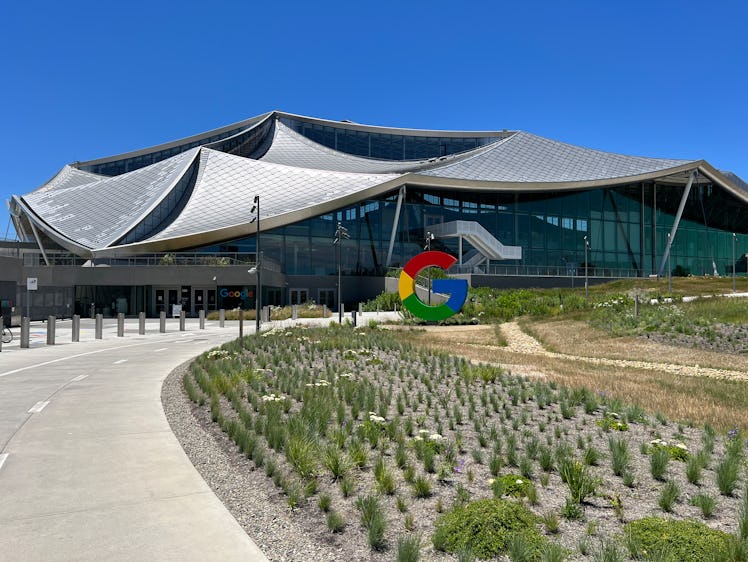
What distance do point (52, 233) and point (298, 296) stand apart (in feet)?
86.1

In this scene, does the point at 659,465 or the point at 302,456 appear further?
the point at 302,456

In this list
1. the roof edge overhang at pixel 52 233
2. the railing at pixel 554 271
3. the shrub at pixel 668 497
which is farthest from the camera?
the railing at pixel 554 271

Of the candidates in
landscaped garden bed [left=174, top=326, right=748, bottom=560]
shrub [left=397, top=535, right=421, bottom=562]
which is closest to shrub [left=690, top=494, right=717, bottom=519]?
landscaped garden bed [left=174, top=326, right=748, bottom=560]

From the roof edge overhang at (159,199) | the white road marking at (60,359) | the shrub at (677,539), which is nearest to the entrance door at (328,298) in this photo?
the roof edge overhang at (159,199)

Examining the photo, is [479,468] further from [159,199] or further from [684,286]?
[159,199]

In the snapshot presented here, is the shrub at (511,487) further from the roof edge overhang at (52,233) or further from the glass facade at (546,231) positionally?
the roof edge overhang at (52,233)

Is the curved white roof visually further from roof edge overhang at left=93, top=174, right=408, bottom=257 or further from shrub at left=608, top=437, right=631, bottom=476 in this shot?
shrub at left=608, top=437, right=631, bottom=476

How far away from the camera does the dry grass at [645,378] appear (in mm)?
10913

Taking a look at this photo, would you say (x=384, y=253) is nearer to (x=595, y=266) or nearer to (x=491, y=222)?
(x=491, y=222)

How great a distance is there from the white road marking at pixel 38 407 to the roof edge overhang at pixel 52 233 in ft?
159

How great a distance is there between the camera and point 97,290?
55.1m

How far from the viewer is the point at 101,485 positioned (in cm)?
674

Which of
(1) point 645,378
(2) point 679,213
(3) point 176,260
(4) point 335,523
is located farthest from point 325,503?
(2) point 679,213

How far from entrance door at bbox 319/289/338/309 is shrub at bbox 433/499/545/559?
56.8m
